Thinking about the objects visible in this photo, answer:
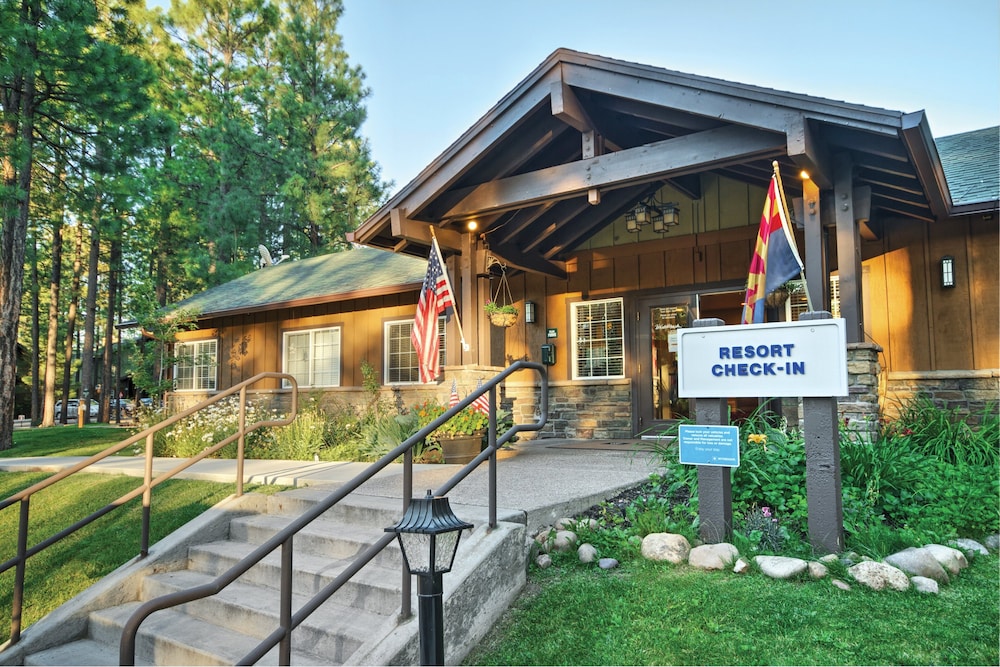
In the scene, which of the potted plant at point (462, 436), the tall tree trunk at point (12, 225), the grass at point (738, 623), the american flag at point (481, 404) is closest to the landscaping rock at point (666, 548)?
the grass at point (738, 623)

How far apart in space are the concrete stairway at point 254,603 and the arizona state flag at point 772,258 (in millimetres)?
3817

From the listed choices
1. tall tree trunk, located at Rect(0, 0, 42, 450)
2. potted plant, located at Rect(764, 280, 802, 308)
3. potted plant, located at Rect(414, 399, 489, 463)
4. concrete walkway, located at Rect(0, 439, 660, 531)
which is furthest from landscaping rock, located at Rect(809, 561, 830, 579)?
tall tree trunk, located at Rect(0, 0, 42, 450)

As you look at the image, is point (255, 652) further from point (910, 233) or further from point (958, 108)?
point (958, 108)

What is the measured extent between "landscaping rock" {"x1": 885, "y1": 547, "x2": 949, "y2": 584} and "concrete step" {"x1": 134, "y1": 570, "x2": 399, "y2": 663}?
2.66 metres

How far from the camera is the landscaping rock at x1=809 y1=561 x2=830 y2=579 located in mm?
3510

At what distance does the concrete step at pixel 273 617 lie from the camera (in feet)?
10.8

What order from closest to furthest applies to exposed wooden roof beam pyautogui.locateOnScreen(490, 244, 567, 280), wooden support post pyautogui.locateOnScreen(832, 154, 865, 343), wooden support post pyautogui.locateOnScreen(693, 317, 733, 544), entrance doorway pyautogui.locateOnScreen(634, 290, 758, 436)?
wooden support post pyautogui.locateOnScreen(693, 317, 733, 544), wooden support post pyautogui.locateOnScreen(832, 154, 865, 343), exposed wooden roof beam pyautogui.locateOnScreen(490, 244, 567, 280), entrance doorway pyautogui.locateOnScreen(634, 290, 758, 436)

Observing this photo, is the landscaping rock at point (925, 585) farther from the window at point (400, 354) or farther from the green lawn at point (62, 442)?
the green lawn at point (62, 442)

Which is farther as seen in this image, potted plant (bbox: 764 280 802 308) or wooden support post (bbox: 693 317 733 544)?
potted plant (bbox: 764 280 802 308)

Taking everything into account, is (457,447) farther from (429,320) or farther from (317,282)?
(317,282)

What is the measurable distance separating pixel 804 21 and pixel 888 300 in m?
4.17

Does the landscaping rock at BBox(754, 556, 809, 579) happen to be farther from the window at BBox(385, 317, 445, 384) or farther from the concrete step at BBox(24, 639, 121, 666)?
the window at BBox(385, 317, 445, 384)

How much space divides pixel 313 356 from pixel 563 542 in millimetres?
10391

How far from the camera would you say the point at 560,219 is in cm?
924
